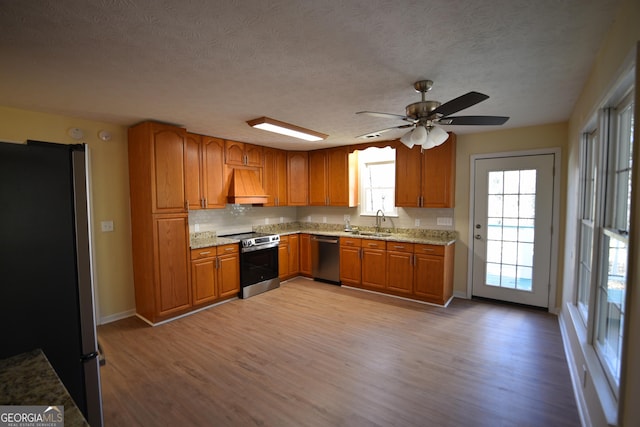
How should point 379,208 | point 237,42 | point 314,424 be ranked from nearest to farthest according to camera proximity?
1. point 237,42
2. point 314,424
3. point 379,208

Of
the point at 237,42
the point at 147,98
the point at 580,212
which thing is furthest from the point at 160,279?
the point at 580,212

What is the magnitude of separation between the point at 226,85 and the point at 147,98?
846 mm

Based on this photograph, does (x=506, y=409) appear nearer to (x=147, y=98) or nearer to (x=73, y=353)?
(x=73, y=353)

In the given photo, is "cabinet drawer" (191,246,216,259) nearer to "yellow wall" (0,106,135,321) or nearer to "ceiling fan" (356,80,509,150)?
"yellow wall" (0,106,135,321)

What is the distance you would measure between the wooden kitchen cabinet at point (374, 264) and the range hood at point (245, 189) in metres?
1.87

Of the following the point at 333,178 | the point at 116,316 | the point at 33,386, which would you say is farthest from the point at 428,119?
the point at 116,316

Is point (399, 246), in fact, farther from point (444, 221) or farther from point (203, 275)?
point (203, 275)

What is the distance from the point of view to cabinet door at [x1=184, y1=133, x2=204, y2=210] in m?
4.01

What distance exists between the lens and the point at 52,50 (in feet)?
5.97

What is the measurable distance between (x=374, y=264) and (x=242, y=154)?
2.74 m

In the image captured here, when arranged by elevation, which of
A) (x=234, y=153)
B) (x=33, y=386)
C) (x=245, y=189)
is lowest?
(x=33, y=386)

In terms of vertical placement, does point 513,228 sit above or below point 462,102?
below

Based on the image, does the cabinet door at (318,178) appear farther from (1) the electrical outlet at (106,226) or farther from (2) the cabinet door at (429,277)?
(1) the electrical outlet at (106,226)

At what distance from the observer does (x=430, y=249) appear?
14.0 ft
